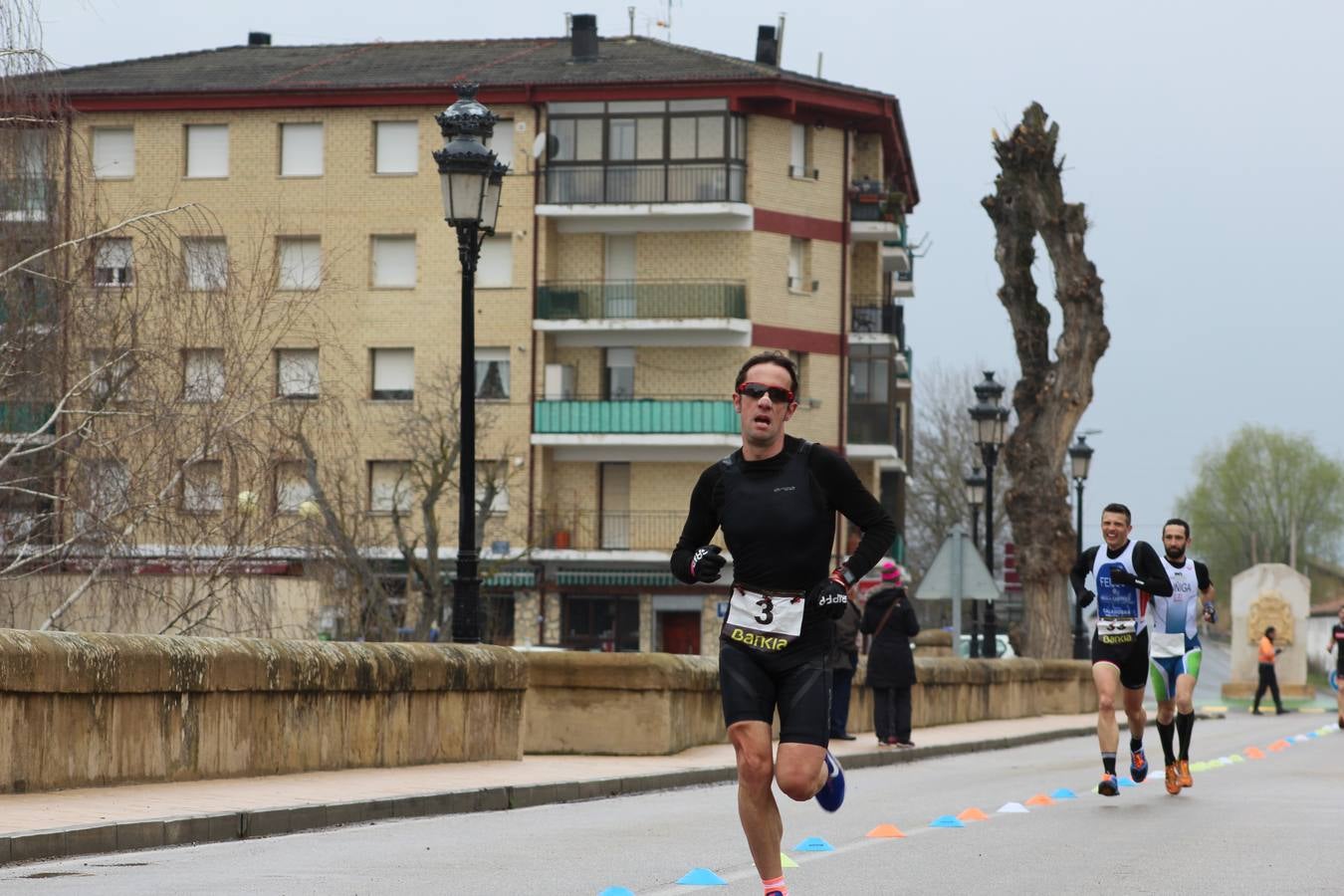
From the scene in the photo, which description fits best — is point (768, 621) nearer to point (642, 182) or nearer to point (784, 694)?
point (784, 694)

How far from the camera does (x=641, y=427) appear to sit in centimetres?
5934

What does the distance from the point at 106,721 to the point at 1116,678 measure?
664 cm

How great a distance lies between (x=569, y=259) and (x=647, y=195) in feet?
9.56

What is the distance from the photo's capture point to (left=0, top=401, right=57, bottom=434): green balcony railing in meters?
20.2

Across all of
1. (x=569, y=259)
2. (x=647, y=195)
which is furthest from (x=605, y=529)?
(x=647, y=195)

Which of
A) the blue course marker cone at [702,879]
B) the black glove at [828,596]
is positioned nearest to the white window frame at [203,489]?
the blue course marker cone at [702,879]

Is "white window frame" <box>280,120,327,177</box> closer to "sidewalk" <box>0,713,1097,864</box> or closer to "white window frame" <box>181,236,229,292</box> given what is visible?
"white window frame" <box>181,236,229,292</box>

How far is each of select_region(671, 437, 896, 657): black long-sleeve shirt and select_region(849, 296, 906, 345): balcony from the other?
2168 inches

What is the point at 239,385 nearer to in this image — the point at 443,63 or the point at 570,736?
the point at 570,736

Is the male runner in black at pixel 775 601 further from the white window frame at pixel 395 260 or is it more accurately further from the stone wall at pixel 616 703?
the white window frame at pixel 395 260

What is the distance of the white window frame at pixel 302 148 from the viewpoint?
60781 millimetres

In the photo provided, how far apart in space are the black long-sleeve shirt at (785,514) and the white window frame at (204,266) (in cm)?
1541

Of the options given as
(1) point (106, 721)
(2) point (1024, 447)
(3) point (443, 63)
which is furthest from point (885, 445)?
(1) point (106, 721)

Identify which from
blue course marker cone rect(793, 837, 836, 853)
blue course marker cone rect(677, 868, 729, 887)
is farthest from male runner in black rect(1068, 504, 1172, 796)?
blue course marker cone rect(677, 868, 729, 887)
